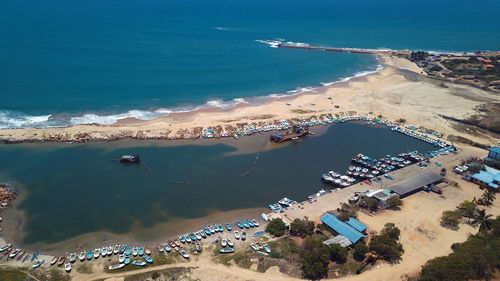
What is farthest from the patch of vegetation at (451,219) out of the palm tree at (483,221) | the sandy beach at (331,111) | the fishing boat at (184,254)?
the fishing boat at (184,254)

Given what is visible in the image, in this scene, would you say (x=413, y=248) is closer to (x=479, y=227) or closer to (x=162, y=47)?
(x=479, y=227)

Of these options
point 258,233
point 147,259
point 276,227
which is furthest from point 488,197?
Answer: point 147,259

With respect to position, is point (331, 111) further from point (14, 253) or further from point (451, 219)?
point (14, 253)

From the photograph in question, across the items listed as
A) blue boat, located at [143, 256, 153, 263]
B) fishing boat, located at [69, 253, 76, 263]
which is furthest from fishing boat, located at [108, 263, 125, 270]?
fishing boat, located at [69, 253, 76, 263]

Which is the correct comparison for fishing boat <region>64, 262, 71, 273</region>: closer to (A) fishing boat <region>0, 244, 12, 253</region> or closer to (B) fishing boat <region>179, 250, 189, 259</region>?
(A) fishing boat <region>0, 244, 12, 253</region>

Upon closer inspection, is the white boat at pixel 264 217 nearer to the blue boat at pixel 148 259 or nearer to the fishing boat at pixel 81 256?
the blue boat at pixel 148 259
